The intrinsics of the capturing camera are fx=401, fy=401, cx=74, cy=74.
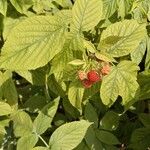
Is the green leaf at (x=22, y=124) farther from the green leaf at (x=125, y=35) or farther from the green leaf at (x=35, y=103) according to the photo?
the green leaf at (x=125, y=35)

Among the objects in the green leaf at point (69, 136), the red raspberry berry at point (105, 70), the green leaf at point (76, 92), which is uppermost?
the red raspberry berry at point (105, 70)

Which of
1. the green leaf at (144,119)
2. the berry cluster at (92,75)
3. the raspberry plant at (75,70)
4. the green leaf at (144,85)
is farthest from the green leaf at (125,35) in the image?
the green leaf at (144,119)

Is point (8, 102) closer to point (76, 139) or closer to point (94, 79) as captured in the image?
point (76, 139)

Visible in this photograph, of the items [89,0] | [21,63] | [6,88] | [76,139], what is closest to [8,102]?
[6,88]

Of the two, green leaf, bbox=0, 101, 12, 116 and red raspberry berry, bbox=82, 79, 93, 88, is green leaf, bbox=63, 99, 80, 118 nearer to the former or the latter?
green leaf, bbox=0, 101, 12, 116

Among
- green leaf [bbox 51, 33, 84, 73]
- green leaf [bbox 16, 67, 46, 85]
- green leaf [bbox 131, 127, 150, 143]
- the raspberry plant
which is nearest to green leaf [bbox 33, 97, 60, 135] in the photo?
the raspberry plant

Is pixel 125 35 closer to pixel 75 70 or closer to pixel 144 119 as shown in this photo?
pixel 75 70
